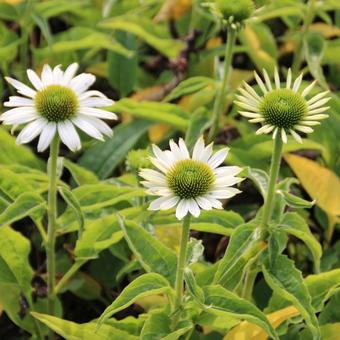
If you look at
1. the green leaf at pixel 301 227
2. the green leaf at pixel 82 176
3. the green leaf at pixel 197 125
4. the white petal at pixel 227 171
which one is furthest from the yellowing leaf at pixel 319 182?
the white petal at pixel 227 171

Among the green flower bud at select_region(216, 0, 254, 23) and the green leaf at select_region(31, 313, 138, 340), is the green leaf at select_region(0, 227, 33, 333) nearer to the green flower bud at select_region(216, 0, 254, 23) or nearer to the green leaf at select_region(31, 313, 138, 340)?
the green leaf at select_region(31, 313, 138, 340)

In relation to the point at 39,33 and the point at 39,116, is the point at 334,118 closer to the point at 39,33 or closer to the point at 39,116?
the point at 39,116

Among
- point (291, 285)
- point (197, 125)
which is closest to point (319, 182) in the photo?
point (197, 125)

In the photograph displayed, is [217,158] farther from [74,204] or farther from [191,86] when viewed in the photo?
[191,86]

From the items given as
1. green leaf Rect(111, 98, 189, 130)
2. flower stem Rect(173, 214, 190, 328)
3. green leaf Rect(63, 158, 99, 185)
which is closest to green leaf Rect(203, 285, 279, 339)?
flower stem Rect(173, 214, 190, 328)

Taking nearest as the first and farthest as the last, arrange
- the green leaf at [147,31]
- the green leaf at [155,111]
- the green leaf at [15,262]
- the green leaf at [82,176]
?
the green leaf at [15,262], the green leaf at [82,176], the green leaf at [155,111], the green leaf at [147,31]

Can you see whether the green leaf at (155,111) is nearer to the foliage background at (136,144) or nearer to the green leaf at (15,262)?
the foliage background at (136,144)
